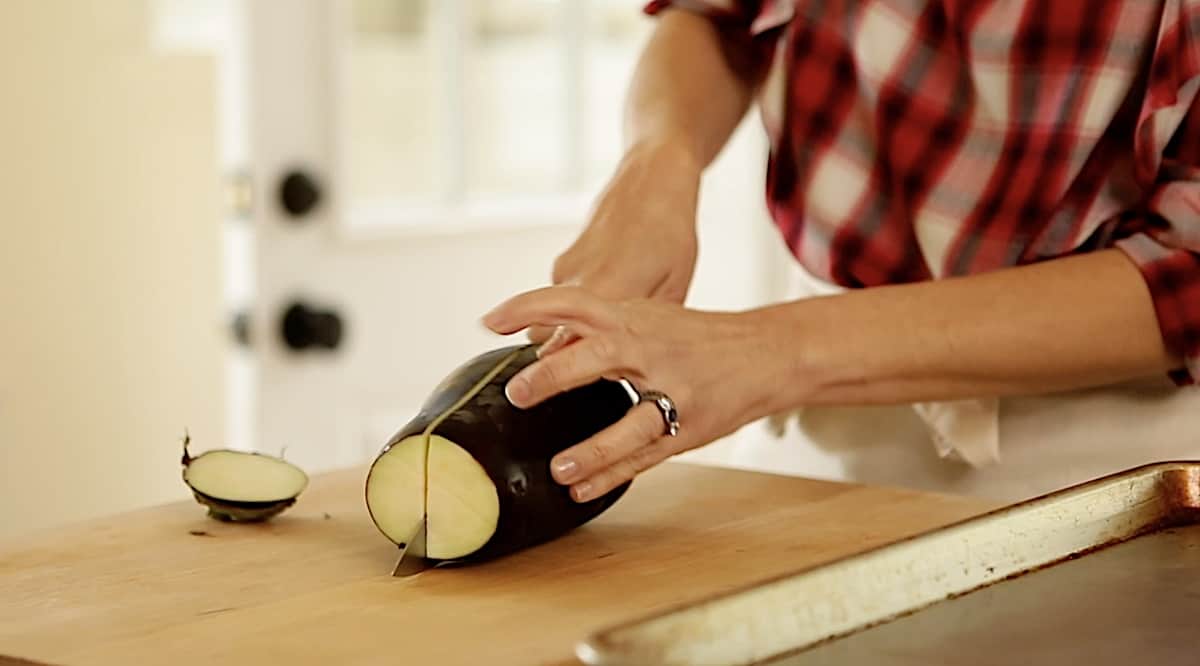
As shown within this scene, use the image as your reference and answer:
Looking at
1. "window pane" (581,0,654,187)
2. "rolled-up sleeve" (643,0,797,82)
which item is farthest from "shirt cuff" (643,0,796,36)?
"window pane" (581,0,654,187)

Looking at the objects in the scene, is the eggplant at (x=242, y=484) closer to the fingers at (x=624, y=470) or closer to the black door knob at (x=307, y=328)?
the fingers at (x=624, y=470)

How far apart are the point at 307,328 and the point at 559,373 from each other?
1.37m

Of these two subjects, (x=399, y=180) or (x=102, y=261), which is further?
(x=102, y=261)

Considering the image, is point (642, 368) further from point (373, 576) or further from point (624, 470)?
point (373, 576)

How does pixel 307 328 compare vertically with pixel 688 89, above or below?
below

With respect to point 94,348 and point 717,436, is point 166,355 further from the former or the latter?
point 717,436

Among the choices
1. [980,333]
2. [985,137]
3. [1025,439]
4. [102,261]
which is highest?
[985,137]

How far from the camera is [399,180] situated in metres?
2.53

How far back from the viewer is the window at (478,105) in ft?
8.10

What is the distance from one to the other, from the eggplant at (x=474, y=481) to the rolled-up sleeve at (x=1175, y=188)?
0.44m

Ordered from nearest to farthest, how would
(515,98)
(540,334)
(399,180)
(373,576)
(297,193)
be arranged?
(373,576), (540,334), (297,193), (399,180), (515,98)

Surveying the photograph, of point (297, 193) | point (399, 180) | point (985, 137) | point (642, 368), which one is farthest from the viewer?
point (399, 180)

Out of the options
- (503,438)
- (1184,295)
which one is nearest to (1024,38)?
(1184,295)

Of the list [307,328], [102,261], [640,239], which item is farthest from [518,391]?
[102,261]
